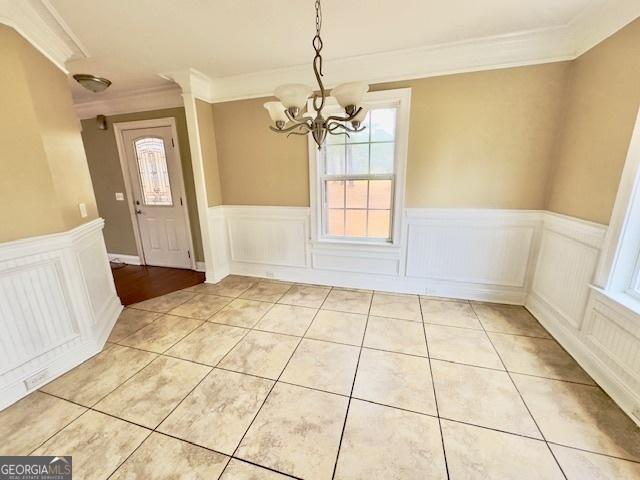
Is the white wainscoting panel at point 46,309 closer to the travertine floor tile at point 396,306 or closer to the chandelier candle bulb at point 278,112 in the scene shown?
the chandelier candle bulb at point 278,112

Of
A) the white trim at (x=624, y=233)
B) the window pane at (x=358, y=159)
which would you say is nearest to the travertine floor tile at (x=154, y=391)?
the window pane at (x=358, y=159)

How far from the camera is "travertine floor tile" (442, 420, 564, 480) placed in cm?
122

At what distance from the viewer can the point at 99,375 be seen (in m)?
1.89

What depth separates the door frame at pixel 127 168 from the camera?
3.53 m

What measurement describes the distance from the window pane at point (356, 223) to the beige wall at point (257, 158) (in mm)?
558

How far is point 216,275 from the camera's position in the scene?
11.5 ft

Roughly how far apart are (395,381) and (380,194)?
1908 mm

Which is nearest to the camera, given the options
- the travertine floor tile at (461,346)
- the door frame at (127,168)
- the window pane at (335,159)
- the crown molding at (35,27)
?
the crown molding at (35,27)

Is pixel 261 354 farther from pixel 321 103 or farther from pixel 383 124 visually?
pixel 383 124

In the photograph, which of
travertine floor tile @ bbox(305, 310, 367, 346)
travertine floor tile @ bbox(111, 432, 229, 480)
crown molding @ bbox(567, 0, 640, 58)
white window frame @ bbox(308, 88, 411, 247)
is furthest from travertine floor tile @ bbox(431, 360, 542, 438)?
crown molding @ bbox(567, 0, 640, 58)

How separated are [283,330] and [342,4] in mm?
2581

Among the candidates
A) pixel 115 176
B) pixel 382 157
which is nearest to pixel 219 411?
pixel 382 157

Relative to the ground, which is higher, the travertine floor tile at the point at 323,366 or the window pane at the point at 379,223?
the window pane at the point at 379,223

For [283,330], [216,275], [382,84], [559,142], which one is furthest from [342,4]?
[216,275]
